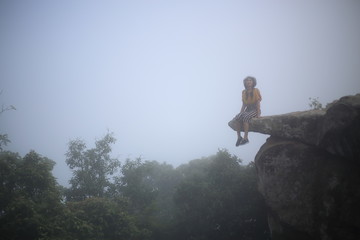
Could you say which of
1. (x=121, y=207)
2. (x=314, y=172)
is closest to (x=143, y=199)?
(x=121, y=207)

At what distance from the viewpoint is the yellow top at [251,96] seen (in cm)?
1431

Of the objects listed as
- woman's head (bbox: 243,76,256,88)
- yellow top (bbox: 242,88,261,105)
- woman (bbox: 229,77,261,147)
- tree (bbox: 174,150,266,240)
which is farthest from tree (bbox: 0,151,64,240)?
woman's head (bbox: 243,76,256,88)

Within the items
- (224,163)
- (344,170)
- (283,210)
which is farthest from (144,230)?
(344,170)

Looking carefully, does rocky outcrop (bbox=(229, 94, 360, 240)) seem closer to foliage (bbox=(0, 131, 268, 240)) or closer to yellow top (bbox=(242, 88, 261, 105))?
yellow top (bbox=(242, 88, 261, 105))

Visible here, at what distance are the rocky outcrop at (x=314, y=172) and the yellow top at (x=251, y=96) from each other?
153 cm

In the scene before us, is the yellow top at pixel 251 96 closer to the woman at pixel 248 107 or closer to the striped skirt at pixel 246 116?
the woman at pixel 248 107

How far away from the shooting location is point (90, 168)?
Answer: 28.8 m

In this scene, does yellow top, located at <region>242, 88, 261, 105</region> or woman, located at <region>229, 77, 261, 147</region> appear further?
yellow top, located at <region>242, 88, 261, 105</region>

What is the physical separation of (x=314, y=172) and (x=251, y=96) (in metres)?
6.10

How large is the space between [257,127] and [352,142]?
202 inches

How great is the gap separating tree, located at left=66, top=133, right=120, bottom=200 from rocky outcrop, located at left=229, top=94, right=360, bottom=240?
22.0 m

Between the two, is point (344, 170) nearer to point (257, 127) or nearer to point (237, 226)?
point (257, 127)

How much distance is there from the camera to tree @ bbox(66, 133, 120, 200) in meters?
26.9

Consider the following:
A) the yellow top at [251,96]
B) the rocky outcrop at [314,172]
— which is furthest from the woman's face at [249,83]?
the rocky outcrop at [314,172]
